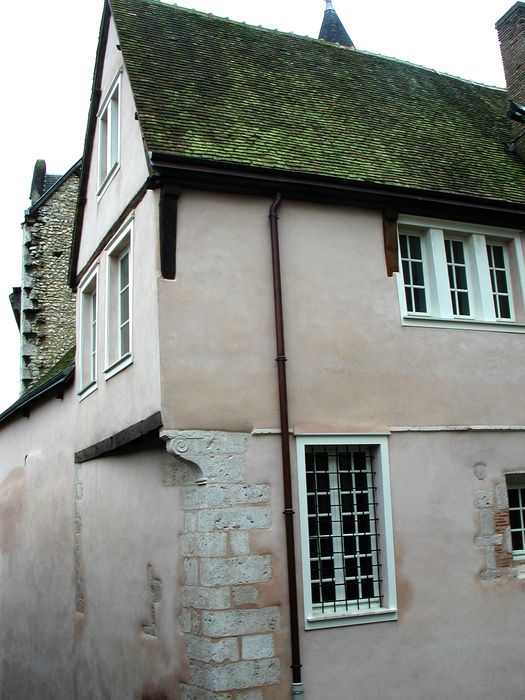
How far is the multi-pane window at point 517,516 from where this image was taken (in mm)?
10211

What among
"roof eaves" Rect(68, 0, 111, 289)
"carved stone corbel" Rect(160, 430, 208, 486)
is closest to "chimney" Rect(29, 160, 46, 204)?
"roof eaves" Rect(68, 0, 111, 289)

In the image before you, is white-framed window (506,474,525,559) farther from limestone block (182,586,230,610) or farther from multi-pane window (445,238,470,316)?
limestone block (182,586,230,610)

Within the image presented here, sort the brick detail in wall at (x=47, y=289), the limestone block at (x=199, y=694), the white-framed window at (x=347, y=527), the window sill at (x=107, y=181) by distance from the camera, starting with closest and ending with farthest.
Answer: the limestone block at (x=199, y=694) < the white-framed window at (x=347, y=527) < the window sill at (x=107, y=181) < the brick detail in wall at (x=47, y=289)

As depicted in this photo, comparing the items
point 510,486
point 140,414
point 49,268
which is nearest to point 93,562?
point 140,414

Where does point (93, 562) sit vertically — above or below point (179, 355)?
below

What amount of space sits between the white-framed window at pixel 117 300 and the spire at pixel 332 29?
16.6 metres

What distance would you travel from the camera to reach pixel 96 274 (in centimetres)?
1193

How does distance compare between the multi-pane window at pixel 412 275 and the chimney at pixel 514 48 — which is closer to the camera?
the multi-pane window at pixel 412 275

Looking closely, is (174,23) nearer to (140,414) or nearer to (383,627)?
(140,414)

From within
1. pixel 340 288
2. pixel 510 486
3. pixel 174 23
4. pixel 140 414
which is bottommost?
pixel 510 486

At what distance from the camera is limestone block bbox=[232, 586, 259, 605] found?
8.27 meters

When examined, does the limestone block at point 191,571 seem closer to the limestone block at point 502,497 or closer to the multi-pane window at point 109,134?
the limestone block at point 502,497

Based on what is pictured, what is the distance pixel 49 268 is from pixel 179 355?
38.0 feet

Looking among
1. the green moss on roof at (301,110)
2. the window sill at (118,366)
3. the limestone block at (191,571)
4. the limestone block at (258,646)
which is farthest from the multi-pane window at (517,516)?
the window sill at (118,366)
